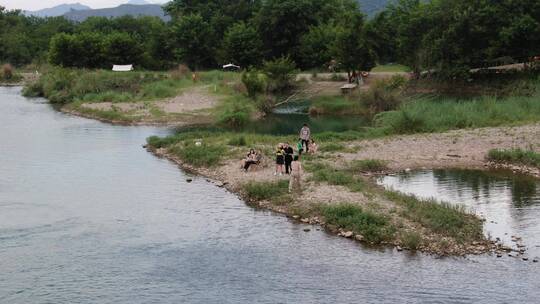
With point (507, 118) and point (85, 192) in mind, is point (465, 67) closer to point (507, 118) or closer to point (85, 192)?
point (507, 118)

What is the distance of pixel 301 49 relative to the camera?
93000mm

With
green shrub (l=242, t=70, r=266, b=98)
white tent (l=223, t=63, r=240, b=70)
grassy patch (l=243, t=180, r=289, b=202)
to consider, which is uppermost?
white tent (l=223, t=63, r=240, b=70)

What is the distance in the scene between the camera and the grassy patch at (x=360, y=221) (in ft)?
86.1

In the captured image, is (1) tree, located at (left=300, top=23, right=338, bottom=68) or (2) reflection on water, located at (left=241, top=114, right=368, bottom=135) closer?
(2) reflection on water, located at (left=241, top=114, right=368, bottom=135)

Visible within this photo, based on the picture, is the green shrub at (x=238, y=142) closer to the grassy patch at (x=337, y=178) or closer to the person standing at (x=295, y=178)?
→ the grassy patch at (x=337, y=178)

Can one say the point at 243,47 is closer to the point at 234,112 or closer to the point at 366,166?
the point at 234,112

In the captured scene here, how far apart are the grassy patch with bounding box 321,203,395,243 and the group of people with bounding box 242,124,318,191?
9.67 feet

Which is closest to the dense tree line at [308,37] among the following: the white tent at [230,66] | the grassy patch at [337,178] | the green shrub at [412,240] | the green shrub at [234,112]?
the white tent at [230,66]

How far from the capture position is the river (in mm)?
21453

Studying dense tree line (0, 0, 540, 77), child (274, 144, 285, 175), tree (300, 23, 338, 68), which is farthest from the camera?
tree (300, 23, 338, 68)

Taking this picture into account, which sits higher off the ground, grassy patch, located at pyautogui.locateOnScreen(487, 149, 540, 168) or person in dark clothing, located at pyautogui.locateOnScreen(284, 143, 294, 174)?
person in dark clothing, located at pyautogui.locateOnScreen(284, 143, 294, 174)

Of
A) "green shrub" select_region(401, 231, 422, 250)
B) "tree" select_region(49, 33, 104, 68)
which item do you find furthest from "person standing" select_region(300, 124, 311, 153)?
"tree" select_region(49, 33, 104, 68)

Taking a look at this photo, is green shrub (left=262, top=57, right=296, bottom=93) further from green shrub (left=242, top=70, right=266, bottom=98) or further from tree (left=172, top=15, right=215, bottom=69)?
tree (left=172, top=15, right=215, bottom=69)

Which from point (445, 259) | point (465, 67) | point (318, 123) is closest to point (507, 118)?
point (318, 123)
